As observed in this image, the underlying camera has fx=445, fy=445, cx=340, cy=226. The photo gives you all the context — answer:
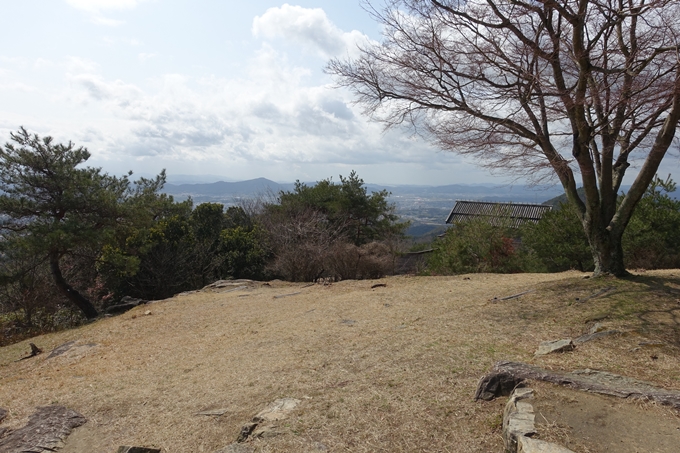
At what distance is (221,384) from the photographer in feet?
17.1

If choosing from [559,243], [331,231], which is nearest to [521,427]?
[559,243]

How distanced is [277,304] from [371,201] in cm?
1228

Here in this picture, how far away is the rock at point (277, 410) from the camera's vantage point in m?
3.89

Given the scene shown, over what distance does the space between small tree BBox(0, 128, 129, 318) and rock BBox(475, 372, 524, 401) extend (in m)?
11.2

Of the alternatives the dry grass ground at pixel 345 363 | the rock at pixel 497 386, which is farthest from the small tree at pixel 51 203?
the rock at pixel 497 386

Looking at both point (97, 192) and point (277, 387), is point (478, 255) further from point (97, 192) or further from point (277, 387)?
point (97, 192)

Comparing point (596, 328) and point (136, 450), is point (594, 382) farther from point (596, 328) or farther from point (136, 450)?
point (136, 450)

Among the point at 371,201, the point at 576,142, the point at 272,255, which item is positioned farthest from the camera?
the point at 371,201

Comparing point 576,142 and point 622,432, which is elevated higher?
point 576,142

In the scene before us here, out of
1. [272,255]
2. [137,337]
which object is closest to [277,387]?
[137,337]

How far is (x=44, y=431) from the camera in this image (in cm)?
433

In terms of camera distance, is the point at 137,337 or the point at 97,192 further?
the point at 97,192

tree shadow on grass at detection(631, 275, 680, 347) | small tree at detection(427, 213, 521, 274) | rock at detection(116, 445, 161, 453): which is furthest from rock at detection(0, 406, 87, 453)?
small tree at detection(427, 213, 521, 274)

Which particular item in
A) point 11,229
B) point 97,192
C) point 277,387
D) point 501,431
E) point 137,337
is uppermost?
point 97,192
